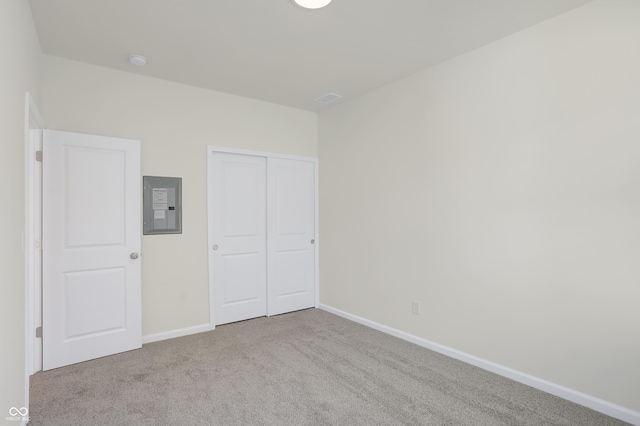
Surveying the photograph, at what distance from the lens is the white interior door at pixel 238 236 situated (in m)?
3.95

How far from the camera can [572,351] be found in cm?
238

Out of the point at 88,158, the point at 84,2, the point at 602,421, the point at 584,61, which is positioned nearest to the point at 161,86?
the point at 88,158

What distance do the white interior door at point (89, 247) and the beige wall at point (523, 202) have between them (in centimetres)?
252

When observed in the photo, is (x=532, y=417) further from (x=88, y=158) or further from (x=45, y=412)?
(x=88, y=158)

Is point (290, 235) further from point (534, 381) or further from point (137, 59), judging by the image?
point (534, 381)

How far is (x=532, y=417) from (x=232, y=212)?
3356mm

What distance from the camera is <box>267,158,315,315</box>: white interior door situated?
14.3 feet

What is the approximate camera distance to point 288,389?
2.53 metres

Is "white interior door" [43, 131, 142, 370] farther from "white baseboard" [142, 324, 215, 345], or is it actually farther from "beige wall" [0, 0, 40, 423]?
"beige wall" [0, 0, 40, 423]

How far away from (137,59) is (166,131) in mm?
756

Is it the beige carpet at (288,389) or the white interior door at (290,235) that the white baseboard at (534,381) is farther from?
the white interior door at (290,235)

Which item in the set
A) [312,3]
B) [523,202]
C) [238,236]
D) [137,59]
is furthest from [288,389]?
[137,59]

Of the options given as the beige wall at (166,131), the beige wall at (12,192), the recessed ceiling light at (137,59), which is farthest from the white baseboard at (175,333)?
the recessed ceiling light at (137,59)

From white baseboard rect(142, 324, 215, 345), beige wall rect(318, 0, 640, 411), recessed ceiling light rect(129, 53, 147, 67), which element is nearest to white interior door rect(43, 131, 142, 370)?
white baseboard rect(142, 324, 215, 345)
